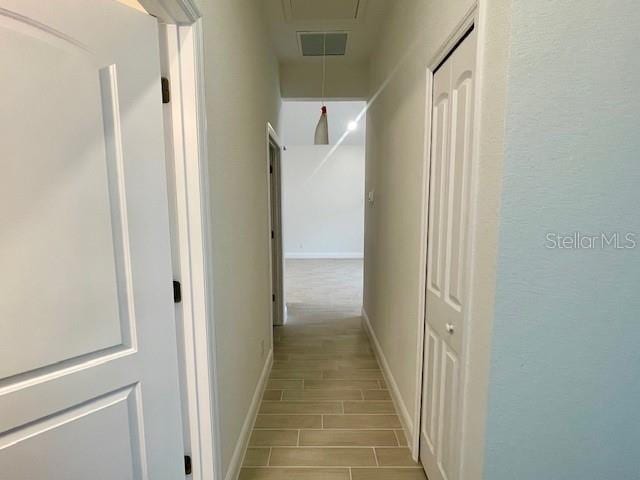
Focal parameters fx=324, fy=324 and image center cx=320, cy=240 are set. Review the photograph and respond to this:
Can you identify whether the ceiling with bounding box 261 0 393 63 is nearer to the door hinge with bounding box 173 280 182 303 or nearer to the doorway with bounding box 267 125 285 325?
the doorway with bounding box 267 125 285 325

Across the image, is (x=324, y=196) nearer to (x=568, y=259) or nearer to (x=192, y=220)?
(x=192, y=220)

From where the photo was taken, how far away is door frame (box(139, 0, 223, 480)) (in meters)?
1.20

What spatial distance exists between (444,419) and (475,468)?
35 centimetres

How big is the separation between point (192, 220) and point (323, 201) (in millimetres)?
7157

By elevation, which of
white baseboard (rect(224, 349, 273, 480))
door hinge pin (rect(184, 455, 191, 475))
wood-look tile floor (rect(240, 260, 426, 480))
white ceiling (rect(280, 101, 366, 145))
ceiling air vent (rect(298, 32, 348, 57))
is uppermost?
white ceiling (rect(280, 101, 366, 145))

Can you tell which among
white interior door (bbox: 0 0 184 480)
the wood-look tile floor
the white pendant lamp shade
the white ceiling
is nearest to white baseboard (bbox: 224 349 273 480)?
the wood-look tile floor

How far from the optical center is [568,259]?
1001 mm

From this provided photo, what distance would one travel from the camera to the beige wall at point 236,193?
145 centimetres

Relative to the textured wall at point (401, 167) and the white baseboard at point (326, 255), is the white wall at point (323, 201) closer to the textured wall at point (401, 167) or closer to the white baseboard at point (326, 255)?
the white baseboard at point (326, 255)

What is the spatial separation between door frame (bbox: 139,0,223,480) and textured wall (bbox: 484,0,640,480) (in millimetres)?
1057

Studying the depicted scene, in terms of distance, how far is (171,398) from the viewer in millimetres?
1274

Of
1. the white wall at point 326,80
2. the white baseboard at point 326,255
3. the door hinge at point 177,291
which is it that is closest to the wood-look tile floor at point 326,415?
the door hinge at point 177,291

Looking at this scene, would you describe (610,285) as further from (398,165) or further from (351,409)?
(351,409)

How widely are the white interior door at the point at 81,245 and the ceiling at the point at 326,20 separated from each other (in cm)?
181
